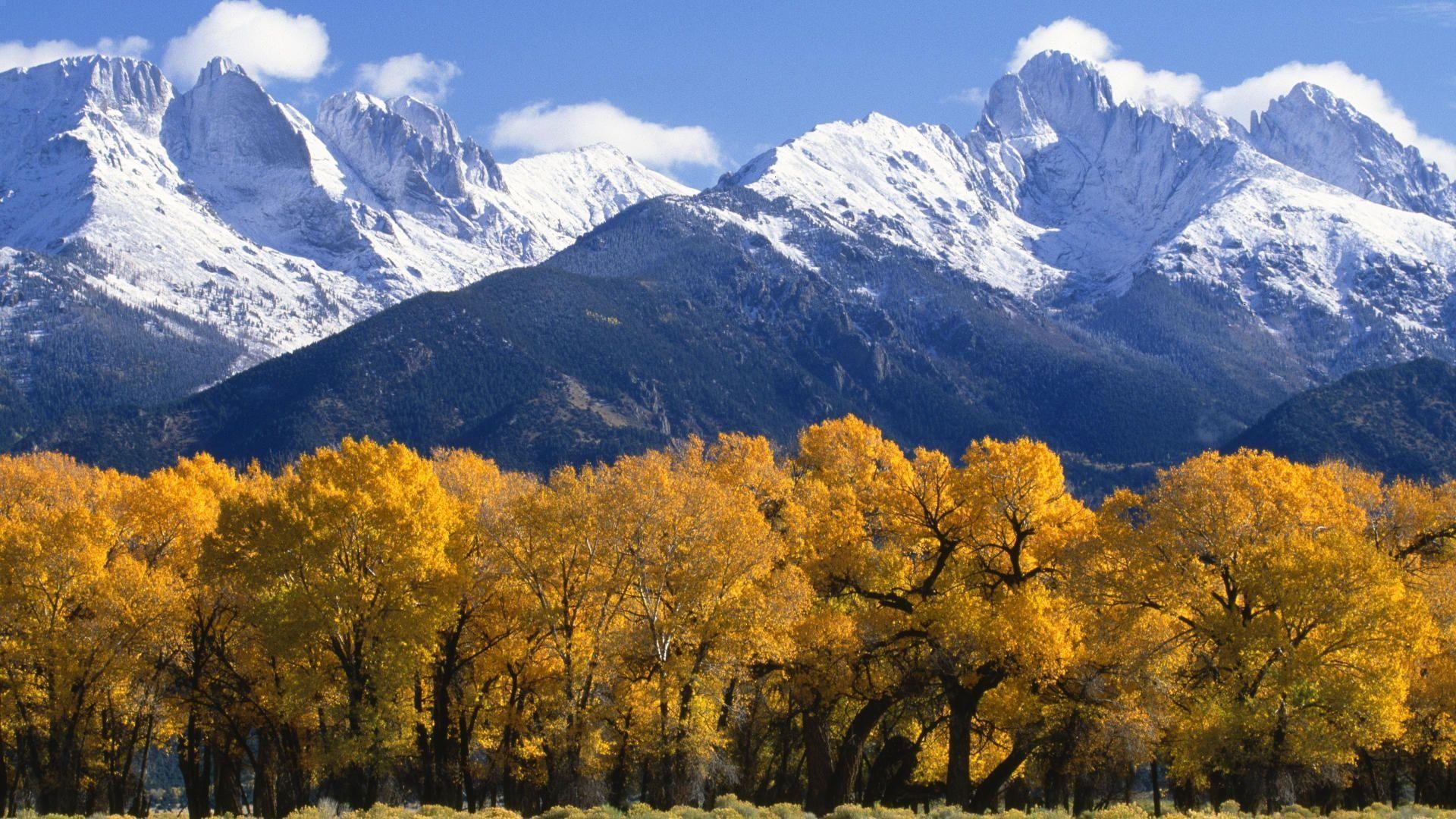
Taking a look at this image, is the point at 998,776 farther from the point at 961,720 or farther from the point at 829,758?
the point at 829,758

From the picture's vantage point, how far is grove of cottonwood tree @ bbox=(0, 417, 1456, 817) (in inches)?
1580

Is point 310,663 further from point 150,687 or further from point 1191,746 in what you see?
point 1191,746

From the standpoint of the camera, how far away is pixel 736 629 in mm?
44031

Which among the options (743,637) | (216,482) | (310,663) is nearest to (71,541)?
(310,663)

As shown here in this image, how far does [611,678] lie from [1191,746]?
738 inches


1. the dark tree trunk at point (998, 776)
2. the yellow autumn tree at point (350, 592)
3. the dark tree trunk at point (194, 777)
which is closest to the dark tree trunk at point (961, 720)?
the dark tree trunk at point (998, 776)

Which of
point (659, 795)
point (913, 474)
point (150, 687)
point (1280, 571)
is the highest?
point (913, 474)

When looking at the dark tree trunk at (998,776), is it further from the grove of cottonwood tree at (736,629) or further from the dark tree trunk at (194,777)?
the dark tree trunk at (194,777)

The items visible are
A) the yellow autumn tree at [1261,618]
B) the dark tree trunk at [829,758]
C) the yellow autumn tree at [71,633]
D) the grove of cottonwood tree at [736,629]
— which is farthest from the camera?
the yellow autumn tree at [71,633]

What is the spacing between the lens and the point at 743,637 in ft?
143

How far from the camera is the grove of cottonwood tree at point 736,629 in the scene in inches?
1580

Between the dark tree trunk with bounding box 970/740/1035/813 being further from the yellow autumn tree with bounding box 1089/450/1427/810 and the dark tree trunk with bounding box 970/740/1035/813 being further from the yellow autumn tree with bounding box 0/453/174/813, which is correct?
the yellow autumn tree with bounding box 0/453/174/813

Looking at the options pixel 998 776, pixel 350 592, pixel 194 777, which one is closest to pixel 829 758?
pixel 998 776

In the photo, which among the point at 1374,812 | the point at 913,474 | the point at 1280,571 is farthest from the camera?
the point at 913,474
